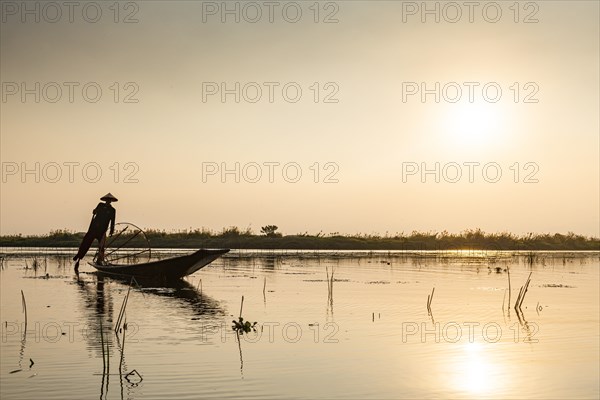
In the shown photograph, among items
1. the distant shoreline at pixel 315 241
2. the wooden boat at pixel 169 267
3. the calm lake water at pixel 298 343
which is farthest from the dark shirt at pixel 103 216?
the distant shoreline at pixel 315 241

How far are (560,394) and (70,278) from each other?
21370mm

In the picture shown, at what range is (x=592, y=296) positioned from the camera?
24.7m

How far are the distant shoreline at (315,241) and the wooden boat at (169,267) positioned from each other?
45219mm

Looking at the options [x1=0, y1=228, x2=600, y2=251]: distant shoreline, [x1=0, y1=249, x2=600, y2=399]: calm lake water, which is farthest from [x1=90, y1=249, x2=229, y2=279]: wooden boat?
[x1=0, y1=228, x2=600, y2=251]: distant shoreline

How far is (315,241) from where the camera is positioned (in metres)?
79.1

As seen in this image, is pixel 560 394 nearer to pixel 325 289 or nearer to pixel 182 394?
pixel 182 394

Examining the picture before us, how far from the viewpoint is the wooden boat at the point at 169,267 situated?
89.2 feet

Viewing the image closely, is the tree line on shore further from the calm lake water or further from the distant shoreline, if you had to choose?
the calm lake water

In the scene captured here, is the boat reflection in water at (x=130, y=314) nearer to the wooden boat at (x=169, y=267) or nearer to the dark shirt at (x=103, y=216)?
the wooden boat at (x=169, y=267)

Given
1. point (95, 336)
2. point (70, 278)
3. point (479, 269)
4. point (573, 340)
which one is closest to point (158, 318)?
point (95, 336)

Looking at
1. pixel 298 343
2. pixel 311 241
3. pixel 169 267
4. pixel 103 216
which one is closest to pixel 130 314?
pixel 298 343

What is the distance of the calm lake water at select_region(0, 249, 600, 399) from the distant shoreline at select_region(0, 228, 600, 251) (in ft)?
163

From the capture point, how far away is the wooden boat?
89.2 ft

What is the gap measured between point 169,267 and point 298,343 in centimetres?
1356
